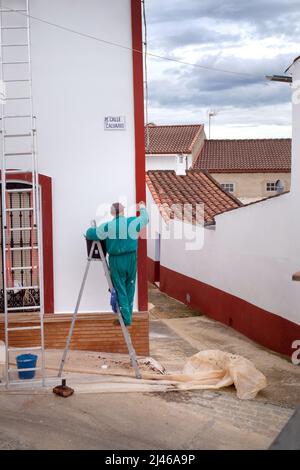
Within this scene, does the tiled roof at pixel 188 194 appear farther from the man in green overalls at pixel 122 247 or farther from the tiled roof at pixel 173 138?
the tiled roof at pixel 173 138

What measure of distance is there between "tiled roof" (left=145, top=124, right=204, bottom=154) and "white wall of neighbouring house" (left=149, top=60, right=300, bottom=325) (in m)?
21.5

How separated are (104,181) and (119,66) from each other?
155cm

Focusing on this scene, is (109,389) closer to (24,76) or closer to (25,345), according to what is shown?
(25,345)

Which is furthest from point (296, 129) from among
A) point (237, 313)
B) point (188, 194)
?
point (188, 194)

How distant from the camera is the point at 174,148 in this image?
1404 inches

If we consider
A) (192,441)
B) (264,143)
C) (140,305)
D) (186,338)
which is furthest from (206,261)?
(264,143)

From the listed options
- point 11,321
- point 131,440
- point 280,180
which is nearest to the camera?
point 131,440

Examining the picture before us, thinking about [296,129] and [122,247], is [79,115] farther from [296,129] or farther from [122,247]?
[296,129]

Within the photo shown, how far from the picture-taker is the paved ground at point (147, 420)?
528cm

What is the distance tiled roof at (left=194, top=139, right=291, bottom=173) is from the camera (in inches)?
1400

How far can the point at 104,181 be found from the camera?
7992 millimetres

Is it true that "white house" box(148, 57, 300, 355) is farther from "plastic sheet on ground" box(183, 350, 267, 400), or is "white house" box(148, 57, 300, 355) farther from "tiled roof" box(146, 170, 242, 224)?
"plastic sheet on ground" box(183, 350, 267, 400)

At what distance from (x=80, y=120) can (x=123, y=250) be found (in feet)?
6.51

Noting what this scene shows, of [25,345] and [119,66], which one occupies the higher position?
[119,66]
